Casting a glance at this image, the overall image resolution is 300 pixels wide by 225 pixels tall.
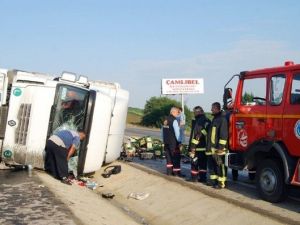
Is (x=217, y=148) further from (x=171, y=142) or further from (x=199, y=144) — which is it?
(x=171, y=142)

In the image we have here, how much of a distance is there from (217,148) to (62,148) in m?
3.63

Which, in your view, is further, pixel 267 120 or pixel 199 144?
pixel 199 144

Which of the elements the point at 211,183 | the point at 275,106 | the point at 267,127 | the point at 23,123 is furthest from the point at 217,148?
the point at 23,123

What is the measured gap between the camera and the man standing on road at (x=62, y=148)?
11.7 m

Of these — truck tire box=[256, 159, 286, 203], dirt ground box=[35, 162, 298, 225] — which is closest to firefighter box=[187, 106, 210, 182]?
dirt ground box=[35, 162, 298, 225]

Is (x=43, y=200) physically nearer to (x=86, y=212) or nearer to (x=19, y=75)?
(x=86, y=212)

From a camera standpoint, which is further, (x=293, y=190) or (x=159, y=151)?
(x=159, y=151)

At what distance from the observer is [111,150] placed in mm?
14734

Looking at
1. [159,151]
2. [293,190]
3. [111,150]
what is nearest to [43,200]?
[293,190]

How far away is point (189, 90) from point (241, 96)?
13472 mm

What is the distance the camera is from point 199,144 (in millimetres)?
11633

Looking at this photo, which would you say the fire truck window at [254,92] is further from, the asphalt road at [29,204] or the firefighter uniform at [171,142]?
the asphalt road at [29,204]

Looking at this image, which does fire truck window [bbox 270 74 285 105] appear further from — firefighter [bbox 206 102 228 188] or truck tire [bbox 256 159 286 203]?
firefighter [bbox 206 102 228 188]

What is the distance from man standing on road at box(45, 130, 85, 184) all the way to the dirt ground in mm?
327
